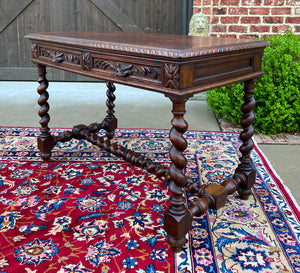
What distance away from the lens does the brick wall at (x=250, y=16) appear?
4492 mm

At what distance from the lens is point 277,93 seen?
3.68 meters

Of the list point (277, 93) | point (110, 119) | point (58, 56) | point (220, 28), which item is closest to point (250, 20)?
point (220, 28)

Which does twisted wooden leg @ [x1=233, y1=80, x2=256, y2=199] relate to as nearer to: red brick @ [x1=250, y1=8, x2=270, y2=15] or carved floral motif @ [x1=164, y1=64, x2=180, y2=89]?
carved floral motif @ [x1=164, y1=64, x2=180, y2=89]

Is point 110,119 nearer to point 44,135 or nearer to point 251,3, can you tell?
point 44,135

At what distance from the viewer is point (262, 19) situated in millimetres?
4539

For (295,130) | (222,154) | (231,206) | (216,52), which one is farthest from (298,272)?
(295,130)

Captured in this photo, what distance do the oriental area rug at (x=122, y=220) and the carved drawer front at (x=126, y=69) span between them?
83 cm

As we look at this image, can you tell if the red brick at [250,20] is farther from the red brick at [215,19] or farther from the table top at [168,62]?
the table top at [168,62]

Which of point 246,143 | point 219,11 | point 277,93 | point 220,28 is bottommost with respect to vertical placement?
point 246,143

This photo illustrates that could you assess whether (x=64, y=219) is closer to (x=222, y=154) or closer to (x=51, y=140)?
(x=51, y=140)

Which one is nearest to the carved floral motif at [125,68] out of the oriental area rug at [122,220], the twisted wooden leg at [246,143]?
the twisted wooden leg at [246,143]

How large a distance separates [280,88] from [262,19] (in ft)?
4.39

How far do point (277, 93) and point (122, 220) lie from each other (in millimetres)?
2290

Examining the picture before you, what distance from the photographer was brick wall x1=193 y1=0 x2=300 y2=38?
4.49 m
